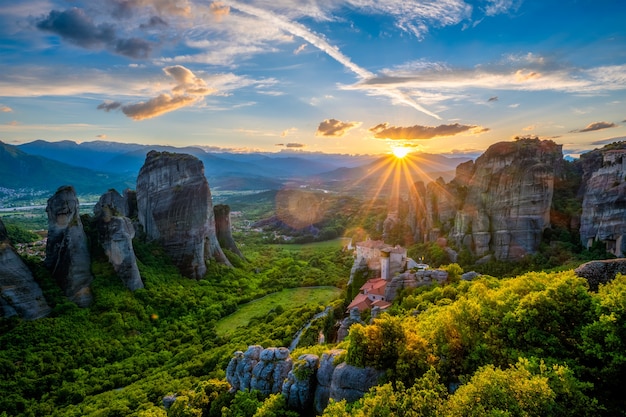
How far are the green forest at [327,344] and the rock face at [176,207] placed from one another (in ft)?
10.4

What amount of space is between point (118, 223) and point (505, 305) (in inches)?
2012

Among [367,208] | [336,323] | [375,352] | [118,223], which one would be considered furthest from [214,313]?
[367,208]

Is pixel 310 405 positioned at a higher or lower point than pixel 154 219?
lower

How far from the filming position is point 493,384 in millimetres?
13586

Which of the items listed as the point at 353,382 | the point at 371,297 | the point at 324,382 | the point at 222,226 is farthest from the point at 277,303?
the point at 353,382

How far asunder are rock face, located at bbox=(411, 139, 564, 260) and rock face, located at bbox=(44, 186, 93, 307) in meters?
62.9

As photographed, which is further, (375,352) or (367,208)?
(367,208)

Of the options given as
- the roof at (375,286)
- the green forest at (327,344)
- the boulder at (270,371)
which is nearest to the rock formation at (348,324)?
the green forest at (327,344)

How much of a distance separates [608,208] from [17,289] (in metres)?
79.1

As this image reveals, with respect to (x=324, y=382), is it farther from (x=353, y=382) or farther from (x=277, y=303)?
(x=277, y=303)

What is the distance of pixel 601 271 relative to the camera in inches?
824

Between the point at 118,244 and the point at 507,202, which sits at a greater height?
the point at 507,202

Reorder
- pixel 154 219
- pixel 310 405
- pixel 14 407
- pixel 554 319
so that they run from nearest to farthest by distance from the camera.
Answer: pixel 554 319 < pixel 310 405 < pixel 14 407 < pixel 154 219

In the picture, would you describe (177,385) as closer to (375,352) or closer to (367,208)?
(375,352)
